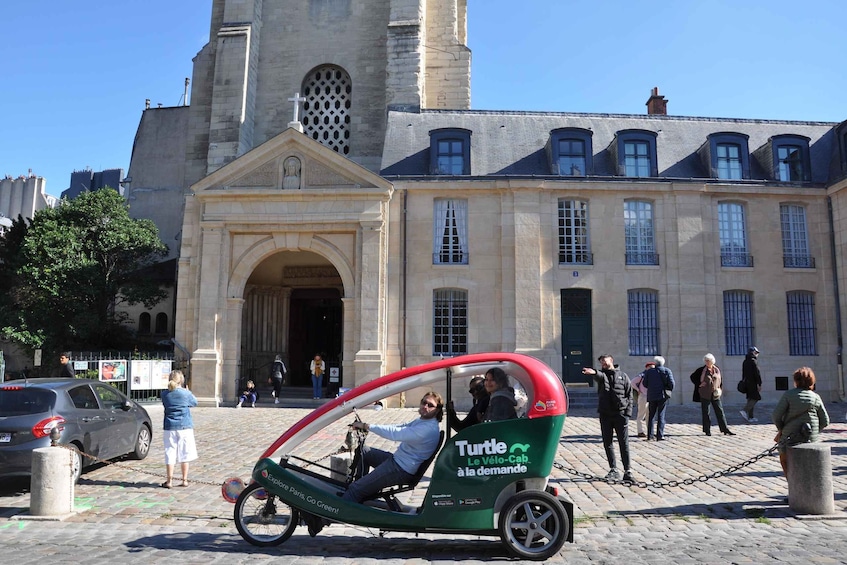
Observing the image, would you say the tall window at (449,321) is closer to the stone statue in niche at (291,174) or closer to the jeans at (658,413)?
the stone statue in niche at (291,174)

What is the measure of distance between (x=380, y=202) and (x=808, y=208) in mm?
13062

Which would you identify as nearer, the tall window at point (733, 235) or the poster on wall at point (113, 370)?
the poster on wall at point (113, 370)

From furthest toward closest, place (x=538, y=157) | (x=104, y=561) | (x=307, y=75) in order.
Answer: (x=307, y=75) < (x=538, y=157) < (x=104, y=561)

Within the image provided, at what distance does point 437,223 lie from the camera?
20438mm

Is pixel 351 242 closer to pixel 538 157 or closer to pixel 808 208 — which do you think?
pixel 538 157

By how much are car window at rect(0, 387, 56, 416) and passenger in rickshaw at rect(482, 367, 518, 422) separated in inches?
231

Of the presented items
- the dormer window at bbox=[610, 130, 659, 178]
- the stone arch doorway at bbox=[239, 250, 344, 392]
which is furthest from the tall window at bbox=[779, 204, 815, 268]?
the stone arch doorway at bbox=[239, 250, 344, 392]

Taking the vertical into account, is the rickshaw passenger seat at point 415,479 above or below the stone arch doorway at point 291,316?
below

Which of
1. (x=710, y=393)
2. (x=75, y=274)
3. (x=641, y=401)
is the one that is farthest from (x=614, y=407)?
(x=75, y=274)

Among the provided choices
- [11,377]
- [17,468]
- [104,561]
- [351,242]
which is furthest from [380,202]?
[11,377]

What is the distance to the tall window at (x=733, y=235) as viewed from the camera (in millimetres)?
20562

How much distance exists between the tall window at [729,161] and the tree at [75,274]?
→ 1940 centimetres

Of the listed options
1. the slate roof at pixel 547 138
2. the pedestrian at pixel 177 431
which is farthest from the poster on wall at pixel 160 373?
the pedestrian at pixel 177 431

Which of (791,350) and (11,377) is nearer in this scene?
(791,350)
